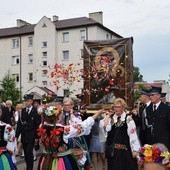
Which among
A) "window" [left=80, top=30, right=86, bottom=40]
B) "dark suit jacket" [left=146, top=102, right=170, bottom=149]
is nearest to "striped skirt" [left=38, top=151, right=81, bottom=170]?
"dark suit jacket" [left=146, top=102, right=170, bottom=149]

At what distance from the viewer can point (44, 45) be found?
52.9 m

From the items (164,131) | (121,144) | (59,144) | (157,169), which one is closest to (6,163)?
(59,144)

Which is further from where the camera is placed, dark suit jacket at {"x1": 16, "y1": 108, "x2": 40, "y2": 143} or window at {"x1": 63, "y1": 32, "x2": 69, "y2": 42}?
window at {"x1": 63, "y1": 32, "x2": 69, "y2": 42}

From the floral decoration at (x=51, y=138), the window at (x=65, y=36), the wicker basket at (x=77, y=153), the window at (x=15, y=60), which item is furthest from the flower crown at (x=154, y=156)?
the window at (x=15, y=60)

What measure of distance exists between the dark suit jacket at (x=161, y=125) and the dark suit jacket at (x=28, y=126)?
3291 millimetres

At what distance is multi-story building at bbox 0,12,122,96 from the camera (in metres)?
50.6

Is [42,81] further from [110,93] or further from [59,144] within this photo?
[59,144]

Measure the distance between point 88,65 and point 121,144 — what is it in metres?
4.46

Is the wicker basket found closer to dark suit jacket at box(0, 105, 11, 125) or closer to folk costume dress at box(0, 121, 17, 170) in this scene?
folk costume dress at box(0, 121, 17, 170)

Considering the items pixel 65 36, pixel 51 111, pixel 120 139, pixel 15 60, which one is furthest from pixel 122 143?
pixel 15 60

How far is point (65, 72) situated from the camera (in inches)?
433

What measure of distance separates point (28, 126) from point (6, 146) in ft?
9.94

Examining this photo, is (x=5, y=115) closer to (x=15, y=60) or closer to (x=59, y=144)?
(x=59, y=144)

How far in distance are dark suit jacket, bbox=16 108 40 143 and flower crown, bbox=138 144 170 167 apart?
253 inches
